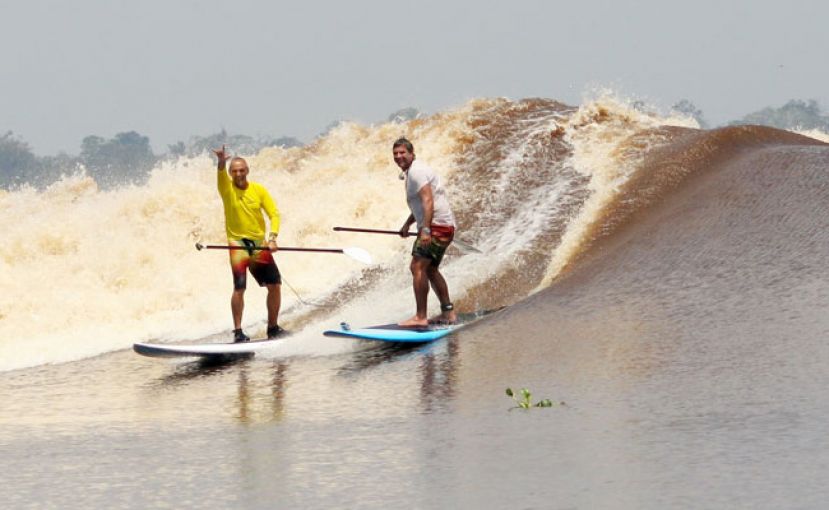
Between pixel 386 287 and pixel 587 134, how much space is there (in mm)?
5958

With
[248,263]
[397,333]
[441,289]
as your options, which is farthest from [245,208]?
[441,289]

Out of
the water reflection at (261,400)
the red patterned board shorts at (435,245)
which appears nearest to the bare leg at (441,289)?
the red patterned board shorts at (435,245)

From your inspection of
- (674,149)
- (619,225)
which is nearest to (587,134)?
(674,149)

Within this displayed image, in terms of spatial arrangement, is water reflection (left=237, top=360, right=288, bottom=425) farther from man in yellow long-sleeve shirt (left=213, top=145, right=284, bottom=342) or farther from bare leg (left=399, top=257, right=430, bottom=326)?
bare leg (left=399, top=257, right=430, bottom=326)

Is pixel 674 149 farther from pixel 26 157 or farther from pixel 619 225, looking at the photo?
pixel 26 157

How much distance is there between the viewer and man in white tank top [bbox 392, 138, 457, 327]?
1193 centimetres

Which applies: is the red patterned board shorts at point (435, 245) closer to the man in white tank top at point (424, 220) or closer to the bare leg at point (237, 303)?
the man in white tank top at point (424, 220)

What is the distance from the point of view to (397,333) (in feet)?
39.6

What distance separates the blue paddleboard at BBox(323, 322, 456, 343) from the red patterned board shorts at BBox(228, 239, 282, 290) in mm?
862

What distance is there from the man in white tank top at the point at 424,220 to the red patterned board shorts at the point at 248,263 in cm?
129

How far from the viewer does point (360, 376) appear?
1107 cm

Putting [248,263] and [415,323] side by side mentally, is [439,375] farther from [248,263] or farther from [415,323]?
[248,263]

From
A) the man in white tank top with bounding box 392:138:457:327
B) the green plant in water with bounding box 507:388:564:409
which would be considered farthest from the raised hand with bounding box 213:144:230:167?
the green plant in water with bounding box 507:388:564:409

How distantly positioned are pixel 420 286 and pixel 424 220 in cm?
64
